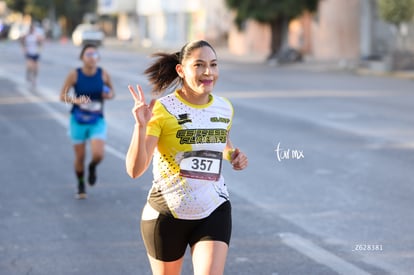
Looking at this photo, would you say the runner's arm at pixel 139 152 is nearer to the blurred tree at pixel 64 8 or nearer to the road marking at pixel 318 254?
the road marking at pixel 318 254

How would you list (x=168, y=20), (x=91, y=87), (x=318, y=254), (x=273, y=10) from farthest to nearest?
(x=168, y=20) → (x=273, y=10) → (x=91, y=87) → (x=318, y=254)

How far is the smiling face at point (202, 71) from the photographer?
4.80 metres

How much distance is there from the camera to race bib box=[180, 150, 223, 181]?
4824mm

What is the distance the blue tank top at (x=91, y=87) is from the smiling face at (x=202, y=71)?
5462mm

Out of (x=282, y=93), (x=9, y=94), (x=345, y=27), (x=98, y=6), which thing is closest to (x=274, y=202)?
(x=282, y=93)

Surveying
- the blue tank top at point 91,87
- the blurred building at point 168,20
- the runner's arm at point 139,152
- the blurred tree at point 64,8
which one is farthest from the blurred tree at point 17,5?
the runner's arm at point 139,152

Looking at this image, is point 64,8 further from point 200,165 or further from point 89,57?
point 200,165

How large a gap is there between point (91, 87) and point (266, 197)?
94.5 inches

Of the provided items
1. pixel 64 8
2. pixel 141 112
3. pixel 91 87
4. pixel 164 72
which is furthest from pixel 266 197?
pixel 64 8

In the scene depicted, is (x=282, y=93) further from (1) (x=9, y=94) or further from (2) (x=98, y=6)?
(2) (x=98, y=6)

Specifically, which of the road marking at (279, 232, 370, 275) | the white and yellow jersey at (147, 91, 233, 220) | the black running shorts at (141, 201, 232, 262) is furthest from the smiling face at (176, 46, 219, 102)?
the road marking at (279, 232, 370, 275)

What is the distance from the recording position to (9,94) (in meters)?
26.1

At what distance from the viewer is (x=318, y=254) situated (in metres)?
7.36

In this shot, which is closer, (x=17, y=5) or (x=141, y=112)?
(x=141, y=112)
